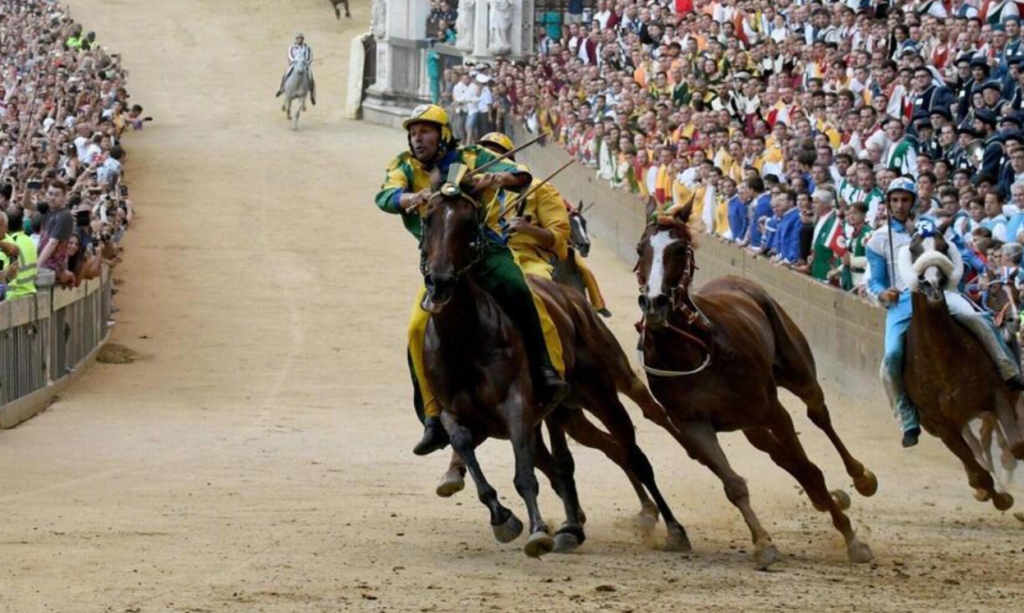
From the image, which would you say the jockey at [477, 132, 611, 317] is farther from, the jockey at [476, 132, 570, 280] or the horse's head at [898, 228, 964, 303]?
the horse's head at [898, 228, 964, 303]

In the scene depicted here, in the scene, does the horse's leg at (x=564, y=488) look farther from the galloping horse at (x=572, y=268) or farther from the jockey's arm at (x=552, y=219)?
the galloping horse at (x=572, y=268)

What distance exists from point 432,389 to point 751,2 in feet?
65.3

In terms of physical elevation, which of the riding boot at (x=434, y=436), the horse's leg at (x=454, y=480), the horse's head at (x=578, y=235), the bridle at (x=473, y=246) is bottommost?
the horse's leg at (x=454, y=480)

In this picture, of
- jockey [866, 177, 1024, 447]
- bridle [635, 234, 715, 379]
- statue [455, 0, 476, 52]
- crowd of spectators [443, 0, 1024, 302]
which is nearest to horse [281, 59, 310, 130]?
statue [455, 0, 476, 52]

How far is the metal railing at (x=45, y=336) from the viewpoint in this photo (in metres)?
17.8

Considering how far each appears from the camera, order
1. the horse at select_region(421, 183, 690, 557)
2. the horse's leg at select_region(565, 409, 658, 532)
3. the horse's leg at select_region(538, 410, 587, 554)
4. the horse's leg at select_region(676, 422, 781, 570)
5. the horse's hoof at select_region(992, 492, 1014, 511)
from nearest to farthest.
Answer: the horse at select_region(421, 183, 690, 557) < the horse's leg at select_region(676, 422, 781, 570) < the horse's leg at select_region(538, 410, 587, 554) < the horse's leg at select_region(565, 409, 658, 532) < the horse's hoof at select_region(992, 492, 1014, 511)

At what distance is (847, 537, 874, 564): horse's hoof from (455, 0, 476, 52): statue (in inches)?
1190

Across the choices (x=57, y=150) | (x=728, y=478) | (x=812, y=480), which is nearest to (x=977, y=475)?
(x=812, y=480)

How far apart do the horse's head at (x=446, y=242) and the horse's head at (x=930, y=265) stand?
11.4 feet

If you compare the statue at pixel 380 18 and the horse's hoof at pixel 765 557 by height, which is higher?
the statue at pixel 380 18

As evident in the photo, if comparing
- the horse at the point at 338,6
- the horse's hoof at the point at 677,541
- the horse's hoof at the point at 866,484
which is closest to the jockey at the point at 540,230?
Result: the horse's hoof at the point at 677,541

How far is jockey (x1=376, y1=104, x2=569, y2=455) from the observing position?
11742 mm

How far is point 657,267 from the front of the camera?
11.7 metres

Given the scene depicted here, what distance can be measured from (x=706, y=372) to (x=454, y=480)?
158 centimetres
